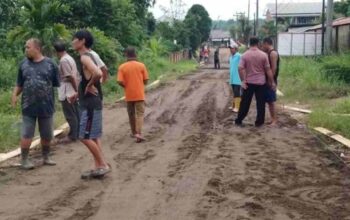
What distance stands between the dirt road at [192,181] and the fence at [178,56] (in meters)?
34.5

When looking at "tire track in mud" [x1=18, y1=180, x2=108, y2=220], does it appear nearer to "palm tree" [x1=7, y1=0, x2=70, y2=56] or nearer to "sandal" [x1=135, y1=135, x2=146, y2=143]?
"sandal" [x1=135, y1=135, x2=146, y2=143]

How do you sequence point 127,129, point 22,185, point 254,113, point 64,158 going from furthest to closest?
1. point 254,113
2. point 127,129
3. point 64,158
4. point 22,185

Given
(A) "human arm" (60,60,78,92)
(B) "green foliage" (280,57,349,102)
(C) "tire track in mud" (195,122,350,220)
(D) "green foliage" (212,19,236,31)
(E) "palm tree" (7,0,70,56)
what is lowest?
(D) "green foliage" (212,19,236,31)

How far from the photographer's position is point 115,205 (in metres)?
6.30

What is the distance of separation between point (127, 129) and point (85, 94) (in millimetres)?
4434

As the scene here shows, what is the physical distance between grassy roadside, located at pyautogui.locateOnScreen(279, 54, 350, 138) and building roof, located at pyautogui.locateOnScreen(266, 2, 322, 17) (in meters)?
63.7

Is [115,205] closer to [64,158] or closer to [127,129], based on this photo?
[64,158]

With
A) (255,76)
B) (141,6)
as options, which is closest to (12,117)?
(255,76)

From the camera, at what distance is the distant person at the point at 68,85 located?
9.45m

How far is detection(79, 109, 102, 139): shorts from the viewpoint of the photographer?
7555 millimetres


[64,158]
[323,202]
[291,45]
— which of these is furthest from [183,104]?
[291,45]

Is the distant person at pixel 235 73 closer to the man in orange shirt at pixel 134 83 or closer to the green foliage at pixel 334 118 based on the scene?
the green foliage at pixel 334 118

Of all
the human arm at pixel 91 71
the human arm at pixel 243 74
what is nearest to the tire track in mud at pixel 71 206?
the human arm at pixel 91 71

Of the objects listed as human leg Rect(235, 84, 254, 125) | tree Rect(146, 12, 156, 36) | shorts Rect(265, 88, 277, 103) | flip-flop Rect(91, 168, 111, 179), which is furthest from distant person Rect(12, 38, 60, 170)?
tree Rect(146, 12, 156, 36)
